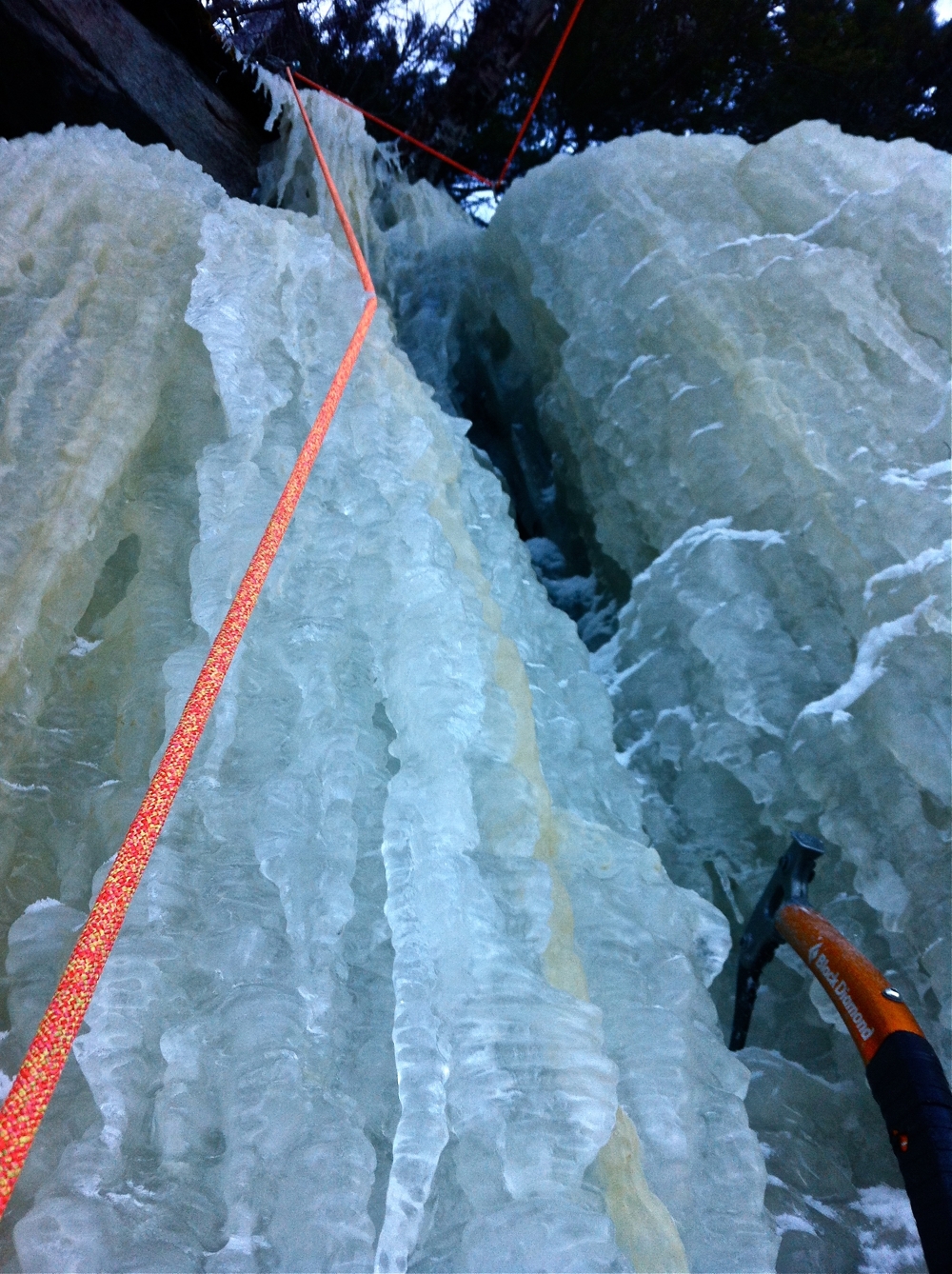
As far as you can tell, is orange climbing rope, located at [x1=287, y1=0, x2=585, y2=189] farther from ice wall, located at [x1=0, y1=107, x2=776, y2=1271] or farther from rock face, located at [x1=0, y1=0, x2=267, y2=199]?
ice wall, located at [x1=0, y1=107, x2=776, y2=1271]

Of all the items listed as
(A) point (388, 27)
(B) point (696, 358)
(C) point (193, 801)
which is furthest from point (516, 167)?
(C) point (193, 801)

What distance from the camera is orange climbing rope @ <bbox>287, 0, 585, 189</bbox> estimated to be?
318 cm

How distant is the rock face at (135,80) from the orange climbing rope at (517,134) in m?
0.28

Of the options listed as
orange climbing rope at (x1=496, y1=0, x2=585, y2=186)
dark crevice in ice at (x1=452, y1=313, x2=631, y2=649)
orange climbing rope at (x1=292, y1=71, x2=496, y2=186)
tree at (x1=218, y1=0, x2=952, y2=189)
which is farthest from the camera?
orange climbing rope at (x1=496, y1=0, x2=585, y2=186)

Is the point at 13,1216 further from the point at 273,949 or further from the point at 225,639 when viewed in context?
the point at 225,639

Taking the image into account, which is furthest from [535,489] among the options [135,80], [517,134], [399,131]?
[517,134]

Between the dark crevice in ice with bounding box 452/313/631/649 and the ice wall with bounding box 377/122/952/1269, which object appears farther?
the dark crevice in ice with bounding box 452/313/631/649

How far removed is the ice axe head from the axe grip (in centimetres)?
10

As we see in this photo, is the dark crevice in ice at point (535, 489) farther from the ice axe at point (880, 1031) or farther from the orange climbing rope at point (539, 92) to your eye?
the orange climbing rope at point (539, 92)

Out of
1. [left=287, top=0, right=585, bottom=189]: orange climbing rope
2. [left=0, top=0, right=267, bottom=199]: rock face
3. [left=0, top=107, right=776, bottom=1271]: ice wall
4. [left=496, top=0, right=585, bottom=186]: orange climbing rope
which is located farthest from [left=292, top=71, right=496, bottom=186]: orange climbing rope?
[left=0, top=107, right=776, bottom=1271]: ice wall

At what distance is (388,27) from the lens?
3352 mm

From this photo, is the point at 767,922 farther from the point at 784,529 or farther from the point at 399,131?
the point at 399,131

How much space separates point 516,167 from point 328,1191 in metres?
4.16

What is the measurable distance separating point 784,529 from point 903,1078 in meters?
1.13
